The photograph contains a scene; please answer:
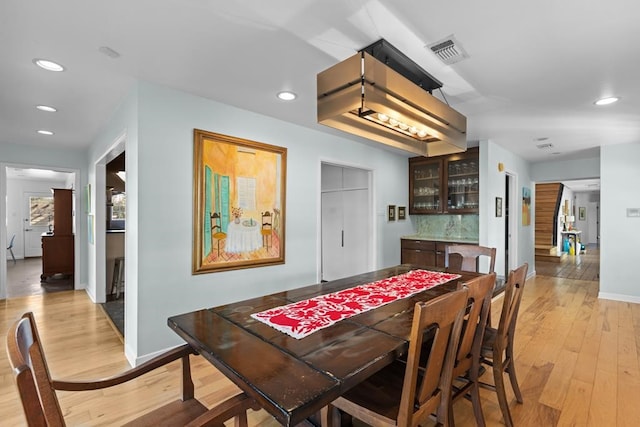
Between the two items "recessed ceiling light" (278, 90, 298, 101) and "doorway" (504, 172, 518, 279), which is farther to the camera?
"doorway" (504, 172, 518, 279)

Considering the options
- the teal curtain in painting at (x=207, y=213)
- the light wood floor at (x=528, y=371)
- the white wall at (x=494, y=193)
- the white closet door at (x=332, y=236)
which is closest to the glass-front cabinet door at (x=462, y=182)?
the white wall at (x=494, y=193)

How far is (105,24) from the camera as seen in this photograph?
1753 mm

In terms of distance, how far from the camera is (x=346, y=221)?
527 cm

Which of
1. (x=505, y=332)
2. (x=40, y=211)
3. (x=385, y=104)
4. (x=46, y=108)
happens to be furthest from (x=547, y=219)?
(x=40, y=211)

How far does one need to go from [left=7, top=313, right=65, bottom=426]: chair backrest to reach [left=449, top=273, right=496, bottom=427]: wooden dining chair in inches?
56.6

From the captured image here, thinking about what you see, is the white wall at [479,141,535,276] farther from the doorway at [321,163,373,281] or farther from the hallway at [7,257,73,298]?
the hallway at [7,257,73,298]

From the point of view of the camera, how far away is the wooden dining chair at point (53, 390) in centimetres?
70

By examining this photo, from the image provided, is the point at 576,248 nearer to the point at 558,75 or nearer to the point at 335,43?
the point at 558,75

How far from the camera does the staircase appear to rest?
8432 mm

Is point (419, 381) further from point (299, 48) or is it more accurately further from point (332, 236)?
point (332, 236)

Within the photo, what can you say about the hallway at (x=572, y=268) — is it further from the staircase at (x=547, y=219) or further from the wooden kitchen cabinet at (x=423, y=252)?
the wooden kitchen cabinet at (x=423, y=252)

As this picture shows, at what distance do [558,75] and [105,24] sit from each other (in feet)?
10.1

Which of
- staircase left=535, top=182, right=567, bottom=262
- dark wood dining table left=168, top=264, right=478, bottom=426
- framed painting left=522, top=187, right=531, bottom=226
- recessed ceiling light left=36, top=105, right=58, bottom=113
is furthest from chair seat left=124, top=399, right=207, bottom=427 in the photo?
staircase left=535, top=182, right=567, bottom=262

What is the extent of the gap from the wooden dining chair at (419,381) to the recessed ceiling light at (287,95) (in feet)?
7.13
